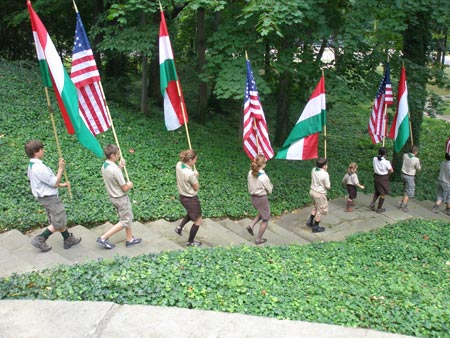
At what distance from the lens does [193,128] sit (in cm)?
1412

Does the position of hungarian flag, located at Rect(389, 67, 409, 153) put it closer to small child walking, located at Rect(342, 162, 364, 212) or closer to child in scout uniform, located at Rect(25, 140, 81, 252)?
small child walking, located at Rect(342, 162, 364, 212)

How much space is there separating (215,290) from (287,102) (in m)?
11.0

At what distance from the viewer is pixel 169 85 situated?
782 cm

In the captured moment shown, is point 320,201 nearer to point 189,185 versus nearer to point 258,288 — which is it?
point 189,185

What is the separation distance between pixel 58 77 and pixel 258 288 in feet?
14.0

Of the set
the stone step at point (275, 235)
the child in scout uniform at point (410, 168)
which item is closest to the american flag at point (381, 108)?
the child in scout uniform at point (410, 168)

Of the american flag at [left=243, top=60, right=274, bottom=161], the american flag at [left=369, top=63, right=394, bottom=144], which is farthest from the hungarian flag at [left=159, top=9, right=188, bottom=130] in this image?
the american flag at [left=369, top=63, right=394, bottom=144]

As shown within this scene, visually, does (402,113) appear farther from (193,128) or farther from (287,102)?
(193,128)

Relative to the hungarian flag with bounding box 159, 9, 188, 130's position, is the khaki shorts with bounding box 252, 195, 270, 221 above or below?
below

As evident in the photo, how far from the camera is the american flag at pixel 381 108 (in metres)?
10.2

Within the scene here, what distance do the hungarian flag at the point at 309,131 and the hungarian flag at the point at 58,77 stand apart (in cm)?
386

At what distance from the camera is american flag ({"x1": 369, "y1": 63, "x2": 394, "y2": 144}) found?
10.2 m

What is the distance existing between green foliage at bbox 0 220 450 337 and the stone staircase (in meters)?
0.99

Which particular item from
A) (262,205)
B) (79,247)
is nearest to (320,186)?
(262,205)
